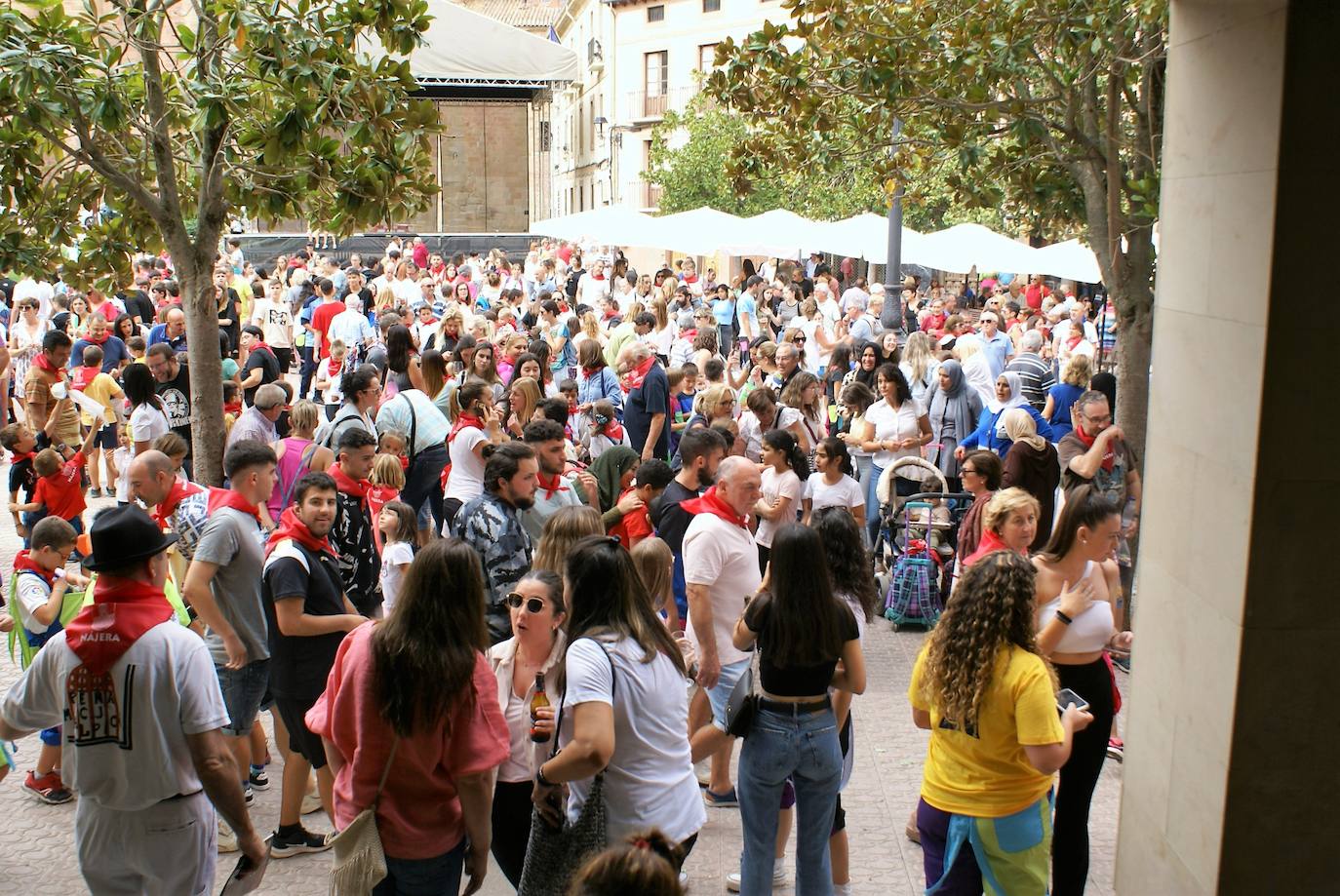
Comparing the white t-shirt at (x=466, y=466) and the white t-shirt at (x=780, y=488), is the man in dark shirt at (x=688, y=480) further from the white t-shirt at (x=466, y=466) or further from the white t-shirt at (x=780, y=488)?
the white t-shirt at (x=466, y=466)

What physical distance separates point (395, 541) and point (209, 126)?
2.36 m

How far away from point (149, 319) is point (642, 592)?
1579cm

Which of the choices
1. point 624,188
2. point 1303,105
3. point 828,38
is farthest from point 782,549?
point 624,188

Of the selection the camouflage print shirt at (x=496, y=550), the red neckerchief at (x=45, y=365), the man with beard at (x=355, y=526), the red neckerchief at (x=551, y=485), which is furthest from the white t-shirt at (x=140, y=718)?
the red neckerchief at (x=45, y=365)

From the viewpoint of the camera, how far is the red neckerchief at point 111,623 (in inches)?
159

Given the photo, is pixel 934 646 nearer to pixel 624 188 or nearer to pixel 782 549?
pixel 782 549

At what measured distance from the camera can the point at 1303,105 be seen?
402 centimetres

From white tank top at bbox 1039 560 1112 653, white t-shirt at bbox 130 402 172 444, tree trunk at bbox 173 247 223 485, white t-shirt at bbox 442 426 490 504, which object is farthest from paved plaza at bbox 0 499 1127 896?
white t-shirt at bbox 130 402 172 444

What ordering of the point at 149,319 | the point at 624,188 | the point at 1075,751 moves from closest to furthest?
the point at 1075,751, the point at 149,319, the point at 624,188

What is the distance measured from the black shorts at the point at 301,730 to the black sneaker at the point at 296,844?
0.47m

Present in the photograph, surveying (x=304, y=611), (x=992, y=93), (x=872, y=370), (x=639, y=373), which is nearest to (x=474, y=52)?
(x=639, y=373)

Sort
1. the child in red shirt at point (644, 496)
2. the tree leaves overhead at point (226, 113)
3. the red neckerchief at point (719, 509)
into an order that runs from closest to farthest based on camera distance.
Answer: the red neckerchief at point (719, 509), the tree leaves overhead at point (226, 113), the child in red shirt at point (644, 496)

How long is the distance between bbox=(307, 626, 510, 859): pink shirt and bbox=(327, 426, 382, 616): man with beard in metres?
2.34

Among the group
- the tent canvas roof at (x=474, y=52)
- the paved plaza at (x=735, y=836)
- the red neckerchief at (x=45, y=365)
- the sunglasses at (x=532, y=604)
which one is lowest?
the paved plaza at (x=735, y=836)
